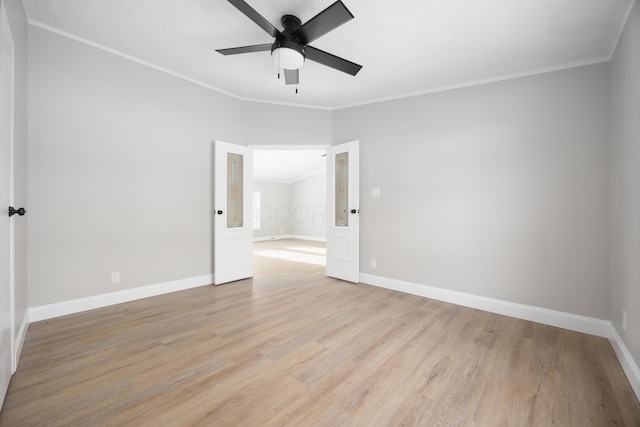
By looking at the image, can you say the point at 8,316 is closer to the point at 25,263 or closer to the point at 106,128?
the point at 25,263

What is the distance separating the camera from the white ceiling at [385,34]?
2.10 metres

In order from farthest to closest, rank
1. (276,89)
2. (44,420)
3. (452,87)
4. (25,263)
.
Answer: (276,89) < (452,87) < (25,263) < (44,420)

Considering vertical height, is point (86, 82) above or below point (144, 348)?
above

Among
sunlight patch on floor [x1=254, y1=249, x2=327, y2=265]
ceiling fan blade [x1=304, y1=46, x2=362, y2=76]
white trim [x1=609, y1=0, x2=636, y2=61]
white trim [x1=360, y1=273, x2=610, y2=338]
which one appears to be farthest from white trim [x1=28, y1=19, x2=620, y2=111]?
sunlight patch on floor [x1=254, y1=249, x2=327, y2=265]

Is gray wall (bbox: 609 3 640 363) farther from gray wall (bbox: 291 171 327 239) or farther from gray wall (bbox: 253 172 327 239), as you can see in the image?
gray wall (bbox: 253 172 327 239)

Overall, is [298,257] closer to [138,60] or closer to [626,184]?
[138,60]

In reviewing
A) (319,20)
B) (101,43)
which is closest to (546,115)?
(319,20)

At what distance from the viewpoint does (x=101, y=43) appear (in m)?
2.77

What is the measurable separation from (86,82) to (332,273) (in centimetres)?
382

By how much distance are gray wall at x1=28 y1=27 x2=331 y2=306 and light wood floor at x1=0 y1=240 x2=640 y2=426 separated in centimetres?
55

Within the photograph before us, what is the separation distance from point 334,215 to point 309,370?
2.67 meters

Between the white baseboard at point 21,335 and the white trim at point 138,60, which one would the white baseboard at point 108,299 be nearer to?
the white baseboard at point 21,335

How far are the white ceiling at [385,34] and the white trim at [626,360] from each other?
2486 mm

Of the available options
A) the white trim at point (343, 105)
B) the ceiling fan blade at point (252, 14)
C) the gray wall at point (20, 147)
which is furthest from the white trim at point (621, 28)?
the gray wall at point (20, 147)
